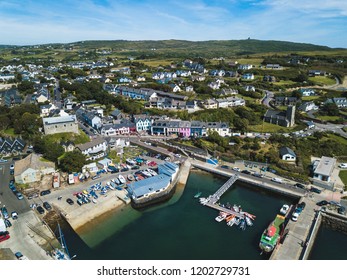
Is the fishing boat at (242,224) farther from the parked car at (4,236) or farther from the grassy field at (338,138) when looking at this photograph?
the grassy field at (338,138)

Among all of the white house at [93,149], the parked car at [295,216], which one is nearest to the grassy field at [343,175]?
the parked car at [295,216]

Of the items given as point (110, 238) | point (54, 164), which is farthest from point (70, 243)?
point (54, 164)

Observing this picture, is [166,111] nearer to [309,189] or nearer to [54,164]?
[54,164]

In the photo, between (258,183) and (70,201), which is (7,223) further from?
(258,183)

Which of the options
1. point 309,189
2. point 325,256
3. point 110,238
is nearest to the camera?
point 325,256

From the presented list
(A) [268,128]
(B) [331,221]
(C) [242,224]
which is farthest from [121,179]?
(A) [268,128]

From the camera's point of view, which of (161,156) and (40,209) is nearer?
(40,209)

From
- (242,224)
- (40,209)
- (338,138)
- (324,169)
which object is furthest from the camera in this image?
(338,138)
